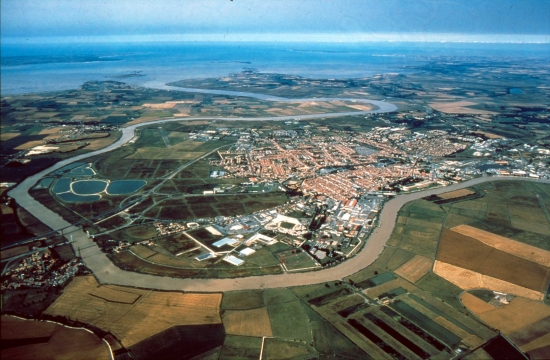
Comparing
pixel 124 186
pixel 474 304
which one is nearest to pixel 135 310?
pixel 474 304

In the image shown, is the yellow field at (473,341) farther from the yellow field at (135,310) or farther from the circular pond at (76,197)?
the circular pond at (76,197)

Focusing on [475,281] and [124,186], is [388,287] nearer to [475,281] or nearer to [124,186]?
[475,281]

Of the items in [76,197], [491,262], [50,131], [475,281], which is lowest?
[475,281]

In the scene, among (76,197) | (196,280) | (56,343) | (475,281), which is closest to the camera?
(56,343)

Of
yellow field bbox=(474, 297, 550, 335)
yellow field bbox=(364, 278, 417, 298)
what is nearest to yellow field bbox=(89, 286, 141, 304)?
yellow field bbox=(364, 278, 417, 298)

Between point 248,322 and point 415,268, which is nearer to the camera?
point 248,322

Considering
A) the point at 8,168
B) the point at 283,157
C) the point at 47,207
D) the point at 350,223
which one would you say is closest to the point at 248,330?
the point at 350,223

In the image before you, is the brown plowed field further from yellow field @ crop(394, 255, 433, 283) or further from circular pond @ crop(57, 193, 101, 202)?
circular pond @ crop(57, 193, 101, 202)

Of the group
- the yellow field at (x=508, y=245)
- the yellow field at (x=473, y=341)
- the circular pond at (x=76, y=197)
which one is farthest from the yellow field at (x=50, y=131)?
the yellow field at (x=473, y=341)
